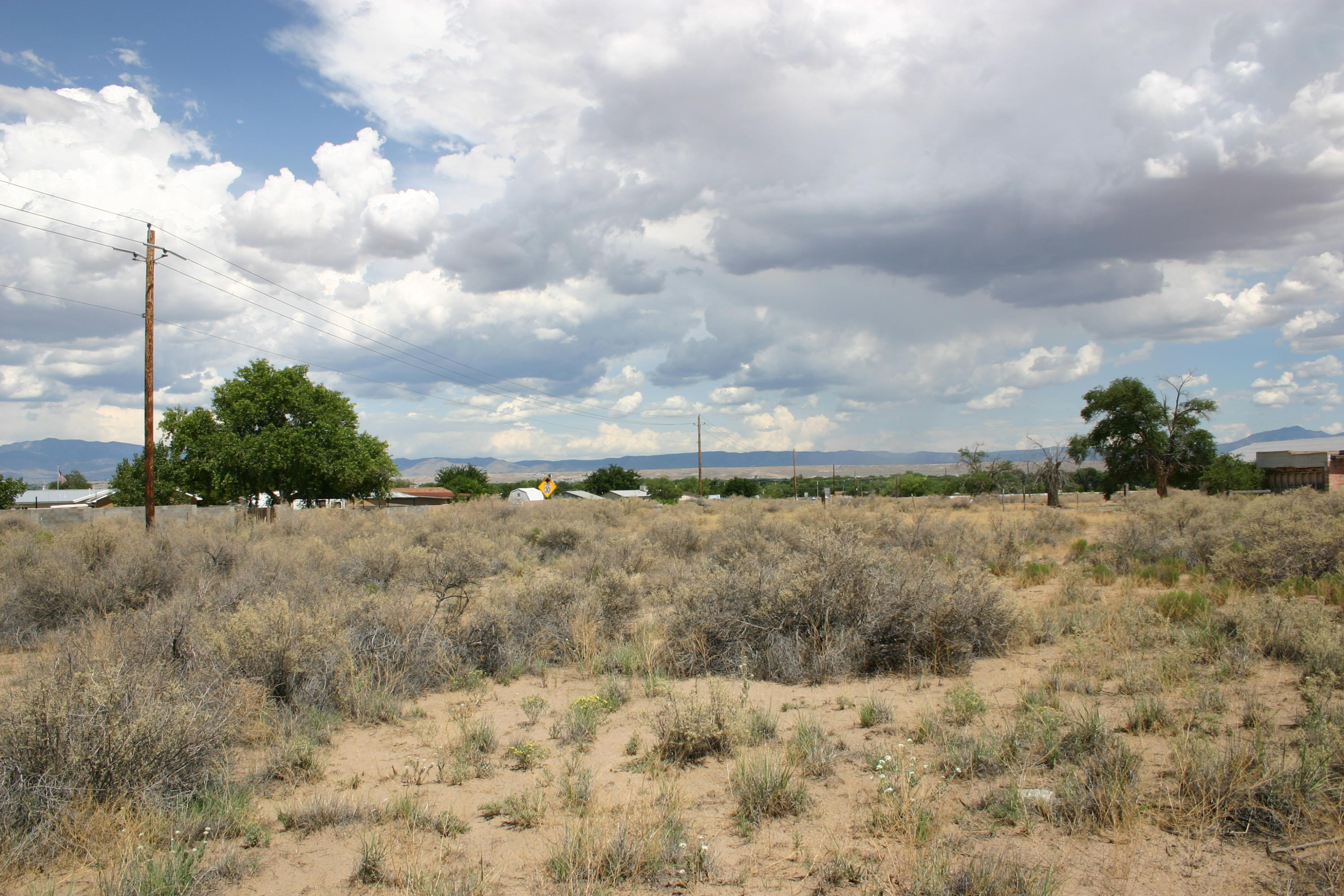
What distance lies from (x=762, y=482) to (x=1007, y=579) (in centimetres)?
13113

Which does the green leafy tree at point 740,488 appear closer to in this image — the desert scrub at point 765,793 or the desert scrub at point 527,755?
the desert scrub at point 527,755

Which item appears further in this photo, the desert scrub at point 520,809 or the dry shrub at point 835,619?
the dry shrub at point 835,619

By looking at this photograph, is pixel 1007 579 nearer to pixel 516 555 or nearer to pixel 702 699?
pixel 702 699

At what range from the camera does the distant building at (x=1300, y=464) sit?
5025 centimetres

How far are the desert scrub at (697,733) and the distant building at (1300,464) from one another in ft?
181

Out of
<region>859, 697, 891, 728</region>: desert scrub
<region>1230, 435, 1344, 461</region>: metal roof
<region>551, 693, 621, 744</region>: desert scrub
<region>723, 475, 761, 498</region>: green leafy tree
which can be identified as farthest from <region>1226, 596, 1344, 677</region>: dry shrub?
<region>723, 475, 761, 498</region>: green leafy tree

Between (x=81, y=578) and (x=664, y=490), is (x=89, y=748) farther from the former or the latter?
(x=664, y=490)

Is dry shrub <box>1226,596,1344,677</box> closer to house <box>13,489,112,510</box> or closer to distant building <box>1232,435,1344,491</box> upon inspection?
distant building <box>1232,435,1344,491</box>

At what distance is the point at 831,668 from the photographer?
8.93 metres

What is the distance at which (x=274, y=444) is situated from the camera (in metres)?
41.8

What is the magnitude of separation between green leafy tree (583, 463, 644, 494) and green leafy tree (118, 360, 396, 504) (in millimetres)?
57606

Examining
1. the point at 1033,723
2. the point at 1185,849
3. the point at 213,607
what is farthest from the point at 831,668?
the point at 213,607

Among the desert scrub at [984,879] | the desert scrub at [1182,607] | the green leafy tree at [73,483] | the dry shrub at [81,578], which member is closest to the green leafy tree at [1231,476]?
the desert scrub at [1182,607]

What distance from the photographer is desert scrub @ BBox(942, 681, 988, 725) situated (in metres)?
6.94
